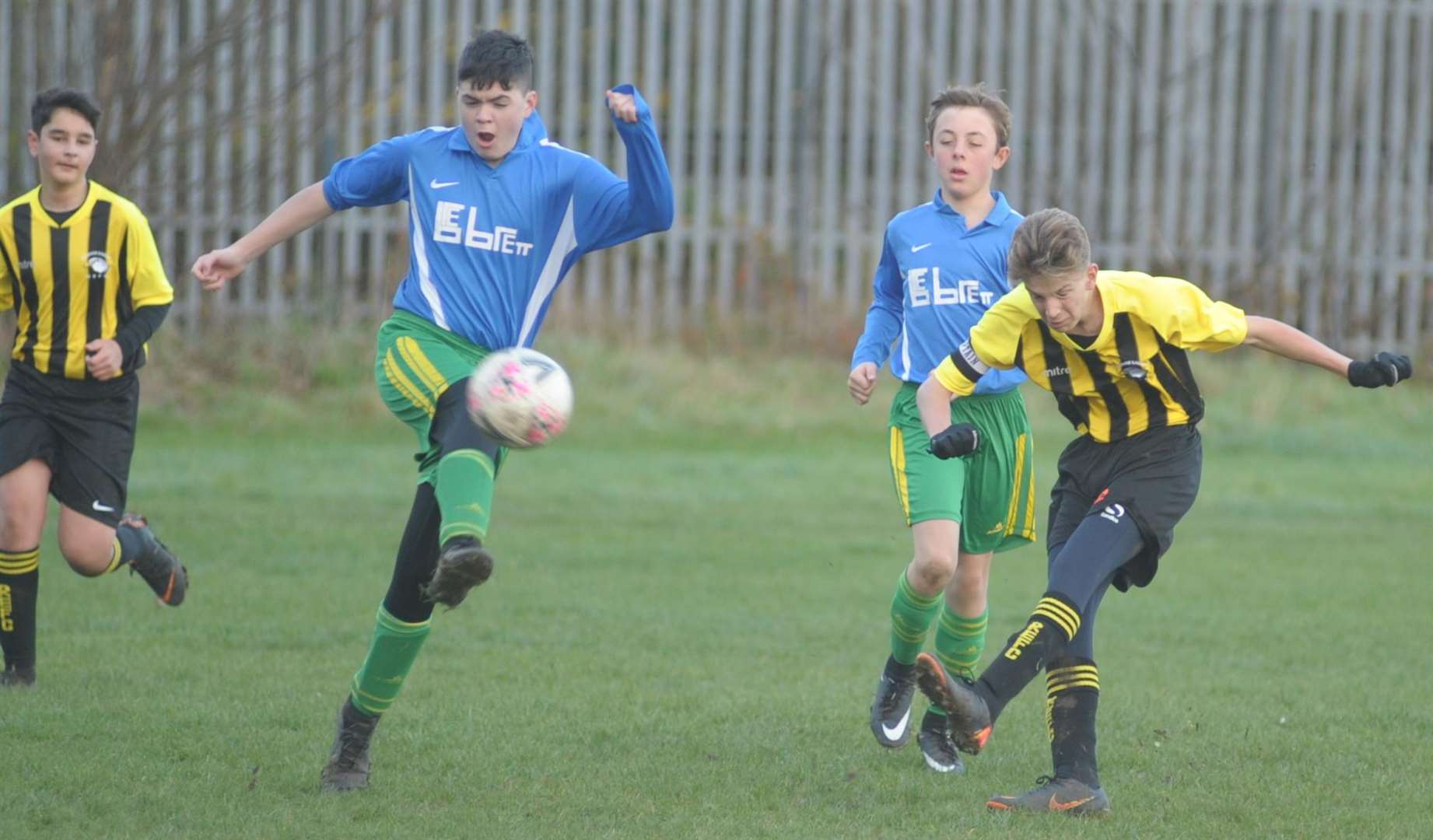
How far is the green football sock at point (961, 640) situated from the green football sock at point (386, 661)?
1.91m

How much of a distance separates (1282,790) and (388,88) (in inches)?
515

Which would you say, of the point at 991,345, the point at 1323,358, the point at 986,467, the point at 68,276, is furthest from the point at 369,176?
the point at 1323,358

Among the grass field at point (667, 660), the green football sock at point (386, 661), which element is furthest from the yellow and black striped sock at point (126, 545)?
the green football sock at point (386, 661)

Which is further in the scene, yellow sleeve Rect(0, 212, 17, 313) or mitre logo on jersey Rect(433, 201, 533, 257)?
yellow sleeve Rect(0, 212, 17, 313)

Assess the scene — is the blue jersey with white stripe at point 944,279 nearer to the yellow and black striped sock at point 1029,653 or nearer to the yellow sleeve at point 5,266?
the yellow and black striped sock at point 1029,653

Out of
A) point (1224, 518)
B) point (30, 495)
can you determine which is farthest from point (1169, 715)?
point (1224, 518)

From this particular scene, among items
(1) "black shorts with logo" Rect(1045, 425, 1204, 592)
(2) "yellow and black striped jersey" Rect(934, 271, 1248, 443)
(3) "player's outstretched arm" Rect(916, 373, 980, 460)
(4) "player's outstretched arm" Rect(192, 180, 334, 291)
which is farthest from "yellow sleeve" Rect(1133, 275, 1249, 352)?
(4) "player's outstretched arm" Rect(192, 180, 334, 291)

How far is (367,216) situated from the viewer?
645 inches

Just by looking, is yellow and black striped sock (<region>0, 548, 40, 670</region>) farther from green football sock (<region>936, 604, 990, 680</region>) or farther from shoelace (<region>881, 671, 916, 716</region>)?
green football sock (<region>936, 604, 990, 680</region>)

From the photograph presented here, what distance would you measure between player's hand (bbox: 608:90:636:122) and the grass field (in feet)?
6.68

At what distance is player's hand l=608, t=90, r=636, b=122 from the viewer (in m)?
5.07

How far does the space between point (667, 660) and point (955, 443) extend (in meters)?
2.76

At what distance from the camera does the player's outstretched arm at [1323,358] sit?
4906mm

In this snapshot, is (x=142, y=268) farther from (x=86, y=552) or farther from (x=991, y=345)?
(x=991, y=345)
